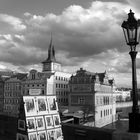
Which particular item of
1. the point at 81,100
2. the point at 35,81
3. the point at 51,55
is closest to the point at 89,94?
the point at 81,100

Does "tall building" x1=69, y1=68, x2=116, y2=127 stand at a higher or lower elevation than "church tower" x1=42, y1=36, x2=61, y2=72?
lower

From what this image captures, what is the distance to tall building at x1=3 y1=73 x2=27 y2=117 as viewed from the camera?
52906 mm

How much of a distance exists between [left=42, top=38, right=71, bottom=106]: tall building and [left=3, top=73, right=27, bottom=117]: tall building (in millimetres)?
6436

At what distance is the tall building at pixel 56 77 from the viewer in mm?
52500

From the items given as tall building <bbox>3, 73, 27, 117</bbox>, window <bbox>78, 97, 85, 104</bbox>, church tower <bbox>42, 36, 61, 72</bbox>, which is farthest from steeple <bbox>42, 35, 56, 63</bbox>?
window <bbox>78, 97, 85, 104</bbox>

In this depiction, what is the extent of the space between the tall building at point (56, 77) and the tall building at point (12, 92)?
644 cm

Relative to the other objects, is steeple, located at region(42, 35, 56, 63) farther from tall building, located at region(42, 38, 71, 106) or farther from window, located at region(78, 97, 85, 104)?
window, located at region(78, 97, 85, 104)

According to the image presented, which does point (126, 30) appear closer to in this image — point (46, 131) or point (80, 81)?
point (46, 131)

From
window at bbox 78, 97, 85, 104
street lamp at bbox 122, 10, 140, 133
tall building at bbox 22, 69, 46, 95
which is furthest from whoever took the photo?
tall building at bbox 22, 69, 46, 95

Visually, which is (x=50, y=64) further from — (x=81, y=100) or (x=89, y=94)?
(x=89, y=94)

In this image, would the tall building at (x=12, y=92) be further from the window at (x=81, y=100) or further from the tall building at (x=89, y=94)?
the window at (x=81, y=100)

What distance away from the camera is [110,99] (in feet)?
181

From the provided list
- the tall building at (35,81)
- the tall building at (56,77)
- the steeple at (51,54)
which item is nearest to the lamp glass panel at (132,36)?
the tall building at (35,81)

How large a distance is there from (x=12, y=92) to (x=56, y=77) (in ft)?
37.6
